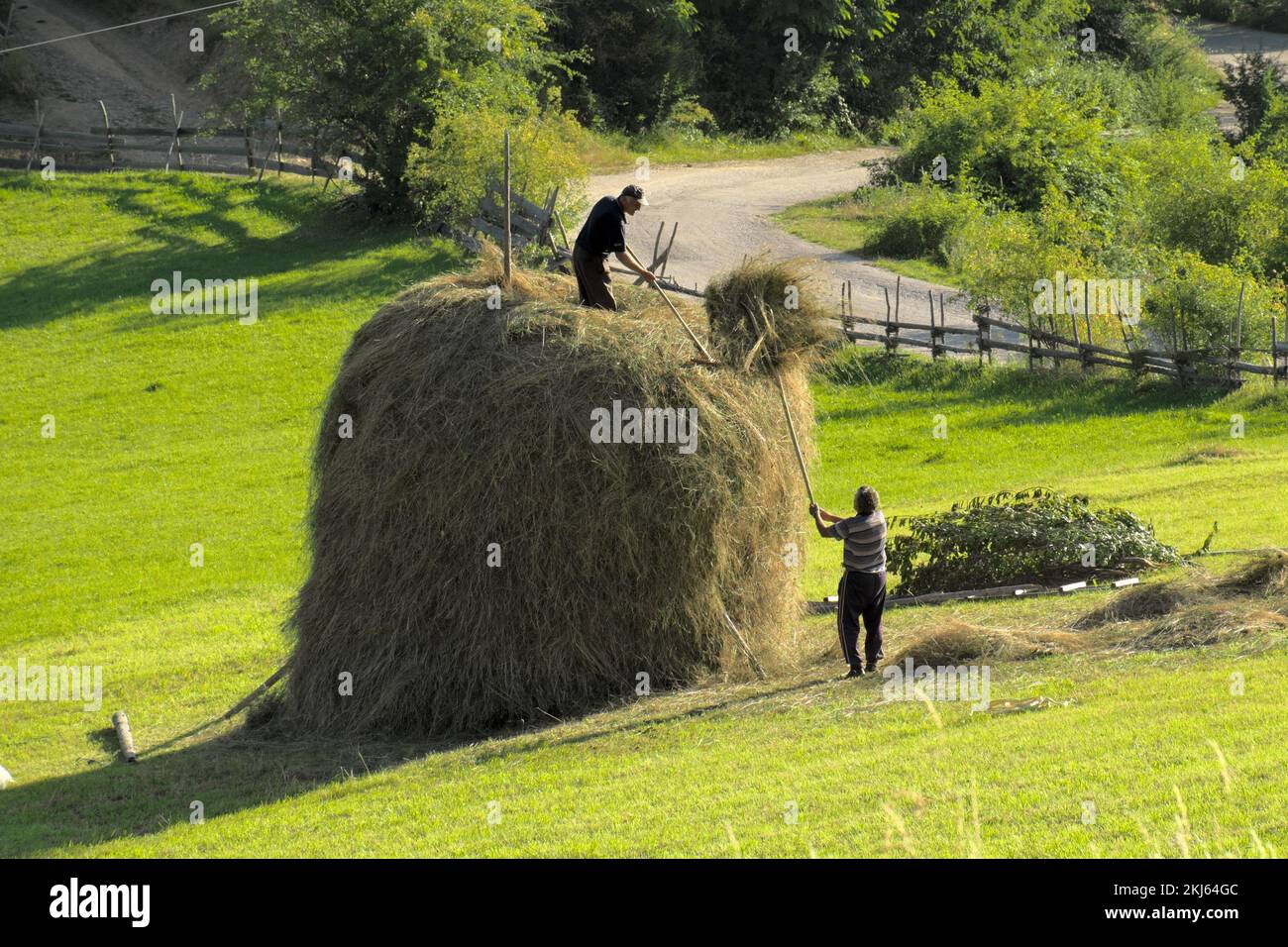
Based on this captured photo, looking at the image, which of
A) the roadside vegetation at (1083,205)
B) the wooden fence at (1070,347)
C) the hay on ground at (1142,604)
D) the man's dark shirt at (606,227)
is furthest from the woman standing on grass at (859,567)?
the roadside vegetation at (1083,205)

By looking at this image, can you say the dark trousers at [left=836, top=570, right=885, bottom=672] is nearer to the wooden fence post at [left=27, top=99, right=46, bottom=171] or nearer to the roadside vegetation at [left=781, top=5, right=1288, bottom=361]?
the roadside vegetation at [left=781, top=5, right=1288, bottom=361]

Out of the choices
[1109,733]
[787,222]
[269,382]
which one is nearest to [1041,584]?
[1109,733]

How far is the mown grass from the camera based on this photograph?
2119 inches

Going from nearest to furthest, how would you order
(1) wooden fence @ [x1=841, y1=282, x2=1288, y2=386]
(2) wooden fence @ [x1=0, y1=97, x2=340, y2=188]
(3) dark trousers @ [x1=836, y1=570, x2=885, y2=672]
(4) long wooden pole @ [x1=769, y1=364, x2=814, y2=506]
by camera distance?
(3) dark trousers @ [x1=836, y1=570, x2=885, y2=672]
(4) long wooden pole @ [x1=769, y1=364, x2=814, y2=506]
(1) wooden fence @ [x1=841, y1=282, x2=1288, y2=386]
(2) wooden fence @ [x1=0, y1=97, x2=340, y2=188]

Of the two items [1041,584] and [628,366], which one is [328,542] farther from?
[1041,584]

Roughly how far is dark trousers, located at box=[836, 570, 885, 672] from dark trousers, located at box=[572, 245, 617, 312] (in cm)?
372

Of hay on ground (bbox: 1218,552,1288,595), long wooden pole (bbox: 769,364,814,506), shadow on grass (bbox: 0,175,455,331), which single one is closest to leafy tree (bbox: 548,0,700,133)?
shadow on grass (bbox: 0,175,455,331)

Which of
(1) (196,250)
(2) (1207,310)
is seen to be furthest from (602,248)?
(1) (196,250)

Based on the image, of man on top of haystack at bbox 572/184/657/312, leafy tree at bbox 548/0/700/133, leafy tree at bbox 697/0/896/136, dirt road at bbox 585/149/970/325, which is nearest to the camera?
man on top of haystack at bbox 572/184/657/312

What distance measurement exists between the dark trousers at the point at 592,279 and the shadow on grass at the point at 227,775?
4.02 meters

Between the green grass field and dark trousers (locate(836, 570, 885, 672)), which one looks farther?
dark trousers (locate(836, 570, 885, 672))

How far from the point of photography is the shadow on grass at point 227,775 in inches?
488

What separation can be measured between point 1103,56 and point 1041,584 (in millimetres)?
58189

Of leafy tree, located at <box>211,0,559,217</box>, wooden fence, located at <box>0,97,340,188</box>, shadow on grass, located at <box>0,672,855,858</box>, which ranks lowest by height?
shadow on grass, located at <box>0,672,855,858</box>
